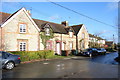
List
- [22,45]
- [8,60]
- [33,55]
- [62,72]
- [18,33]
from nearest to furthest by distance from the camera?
[62,72] → [8,60] → [33,55] → [18,33] → [22,45]

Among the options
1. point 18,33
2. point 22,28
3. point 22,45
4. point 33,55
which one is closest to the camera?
point 33,55

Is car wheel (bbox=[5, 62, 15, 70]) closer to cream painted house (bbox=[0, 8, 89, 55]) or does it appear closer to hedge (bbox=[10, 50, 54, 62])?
hedge (bbox=[10, 50, 54, 62])

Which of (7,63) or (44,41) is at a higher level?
(44,41)

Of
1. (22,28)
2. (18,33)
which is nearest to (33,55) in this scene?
(18,33)

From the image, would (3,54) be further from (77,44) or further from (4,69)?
(77,44)

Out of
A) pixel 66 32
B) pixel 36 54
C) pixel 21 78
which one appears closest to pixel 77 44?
pixel 66 32

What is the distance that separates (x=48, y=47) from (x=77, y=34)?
990 cm

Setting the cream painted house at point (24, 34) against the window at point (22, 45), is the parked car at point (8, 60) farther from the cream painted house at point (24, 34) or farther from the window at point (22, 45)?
the window at point (22, 45)

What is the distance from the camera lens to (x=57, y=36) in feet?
75.7

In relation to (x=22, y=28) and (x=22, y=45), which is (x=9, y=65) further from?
(x=22, y=28)

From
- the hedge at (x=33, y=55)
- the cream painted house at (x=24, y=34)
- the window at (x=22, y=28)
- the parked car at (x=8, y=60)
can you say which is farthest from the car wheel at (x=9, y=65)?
the window at (x=22, y=28)

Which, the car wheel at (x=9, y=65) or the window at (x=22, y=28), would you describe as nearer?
the car wheel at (x=9, y=65)

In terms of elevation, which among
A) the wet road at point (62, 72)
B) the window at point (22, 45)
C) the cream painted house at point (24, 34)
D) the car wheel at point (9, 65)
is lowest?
the wet road at point (62, 72)

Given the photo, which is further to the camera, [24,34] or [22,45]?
[24,34]
